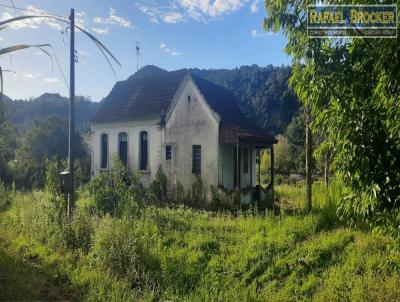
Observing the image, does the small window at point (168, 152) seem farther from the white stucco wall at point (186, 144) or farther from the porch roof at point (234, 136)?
the porch roof at point (234, 136)

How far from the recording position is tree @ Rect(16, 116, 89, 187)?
83.7 ft

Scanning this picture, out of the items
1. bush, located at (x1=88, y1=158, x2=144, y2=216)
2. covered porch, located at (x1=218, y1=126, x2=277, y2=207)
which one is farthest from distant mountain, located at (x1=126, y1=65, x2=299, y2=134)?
bush, located at (x1=88, y1=158, x2=144, y2=216)

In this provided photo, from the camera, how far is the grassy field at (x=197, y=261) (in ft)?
20.0

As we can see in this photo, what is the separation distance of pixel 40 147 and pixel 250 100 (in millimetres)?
32915

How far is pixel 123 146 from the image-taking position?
20.4m

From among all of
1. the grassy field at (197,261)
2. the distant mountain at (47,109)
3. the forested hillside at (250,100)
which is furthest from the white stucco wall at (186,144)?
Answer: the distant mountain at (47,109)

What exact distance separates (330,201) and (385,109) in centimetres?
880

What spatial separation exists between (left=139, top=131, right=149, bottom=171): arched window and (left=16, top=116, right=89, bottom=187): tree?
9022 mm

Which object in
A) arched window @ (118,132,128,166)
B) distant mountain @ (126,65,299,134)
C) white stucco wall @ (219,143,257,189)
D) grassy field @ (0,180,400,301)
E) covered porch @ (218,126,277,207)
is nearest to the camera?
grassy field @ (0,180,400,301)

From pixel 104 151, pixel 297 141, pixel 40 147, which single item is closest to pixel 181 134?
pixel 104 151

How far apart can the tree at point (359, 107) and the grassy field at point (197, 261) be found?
1701mm

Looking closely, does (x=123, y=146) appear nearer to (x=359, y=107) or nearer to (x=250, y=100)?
(x=359, y=107)

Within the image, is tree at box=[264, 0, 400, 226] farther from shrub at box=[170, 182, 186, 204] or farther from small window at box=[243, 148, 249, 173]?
small window at box=[243, 148, 249, 173]

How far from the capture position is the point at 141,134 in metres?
19.3
